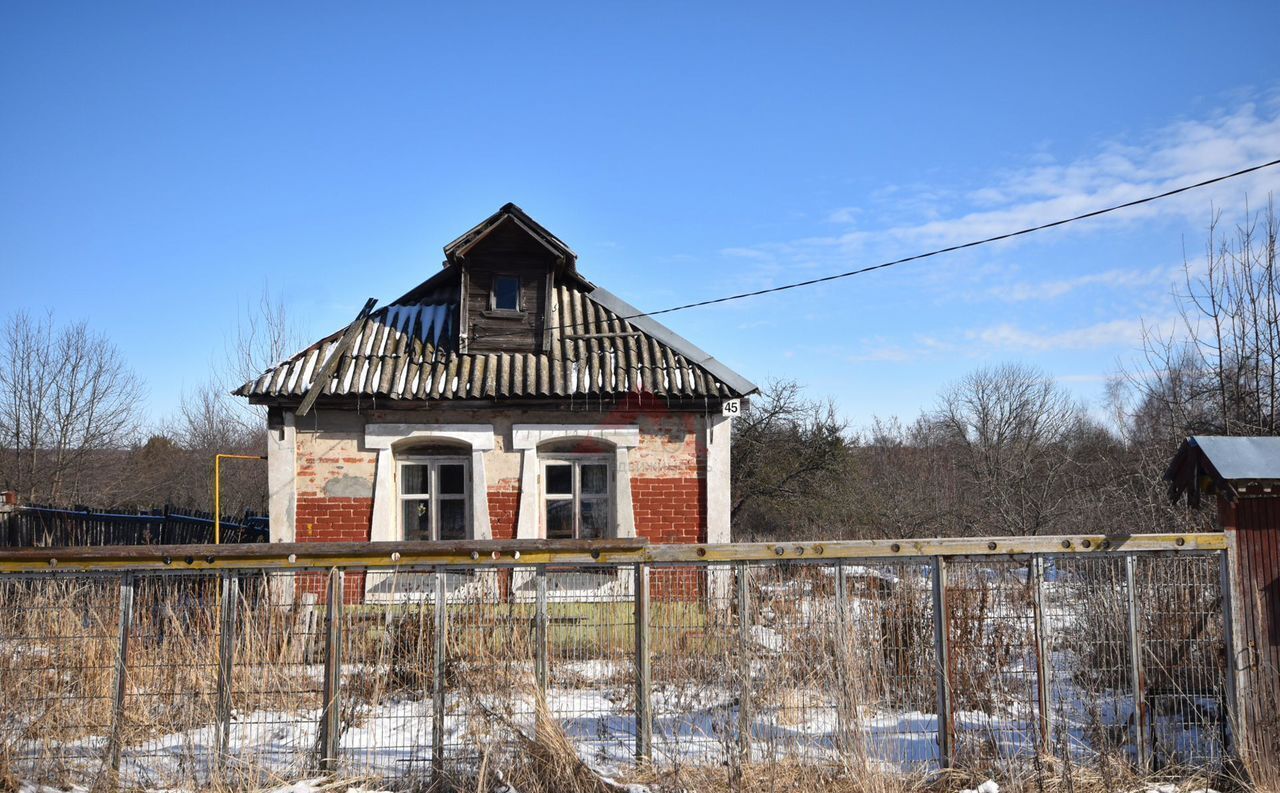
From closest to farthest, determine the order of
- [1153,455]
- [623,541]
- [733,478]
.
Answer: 1. [623,541]
2. [1153,455]
3. [733,478]

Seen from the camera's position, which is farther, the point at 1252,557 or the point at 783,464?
the point at 783,464

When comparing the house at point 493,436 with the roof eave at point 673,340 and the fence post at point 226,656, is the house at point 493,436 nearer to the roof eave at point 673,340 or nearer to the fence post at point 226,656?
the roof eave at point 673,340

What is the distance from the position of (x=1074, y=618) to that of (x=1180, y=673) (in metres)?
0.95

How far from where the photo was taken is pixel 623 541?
687cm

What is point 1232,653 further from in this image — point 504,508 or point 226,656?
point 504,508

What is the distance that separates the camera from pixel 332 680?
6.02m

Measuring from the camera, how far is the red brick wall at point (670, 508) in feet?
→ 36.5

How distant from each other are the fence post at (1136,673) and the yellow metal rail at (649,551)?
0.21 m

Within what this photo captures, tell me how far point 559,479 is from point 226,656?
18.9 feet

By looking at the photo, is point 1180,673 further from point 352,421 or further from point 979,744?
point 352,421

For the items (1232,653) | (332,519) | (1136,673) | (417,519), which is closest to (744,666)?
(1136,673)

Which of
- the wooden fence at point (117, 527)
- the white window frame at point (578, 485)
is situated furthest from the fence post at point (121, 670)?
the wooden fence at point (117, 527)

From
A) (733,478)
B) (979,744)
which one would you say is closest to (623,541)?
(979,744)

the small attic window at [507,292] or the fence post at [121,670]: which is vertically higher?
the small attic window at [507,292]
